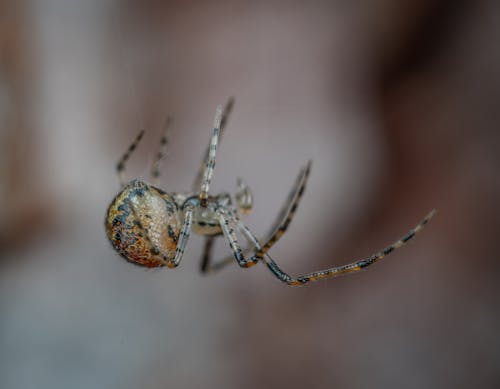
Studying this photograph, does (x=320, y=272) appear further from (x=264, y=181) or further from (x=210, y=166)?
(x=264, y=181)

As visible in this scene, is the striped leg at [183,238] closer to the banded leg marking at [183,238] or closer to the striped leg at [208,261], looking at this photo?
the banded leg marking at [183,238]

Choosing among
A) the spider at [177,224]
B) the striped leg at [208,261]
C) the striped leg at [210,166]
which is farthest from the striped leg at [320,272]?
the striped leg at [208,261]

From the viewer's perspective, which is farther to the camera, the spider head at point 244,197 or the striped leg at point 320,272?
the spider head at point 244,197

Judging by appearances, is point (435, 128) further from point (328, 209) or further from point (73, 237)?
point (73, 237)

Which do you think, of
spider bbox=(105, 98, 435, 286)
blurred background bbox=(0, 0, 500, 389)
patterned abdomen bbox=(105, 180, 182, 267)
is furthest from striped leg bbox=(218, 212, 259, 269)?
blurred background bbox=(0, 0, 500, 389)

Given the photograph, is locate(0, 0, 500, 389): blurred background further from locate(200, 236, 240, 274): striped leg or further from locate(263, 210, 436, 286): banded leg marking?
locate(263, 210, 436, 286): banded leg marking

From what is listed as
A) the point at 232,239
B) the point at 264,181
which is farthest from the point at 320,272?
the point at 264,181
